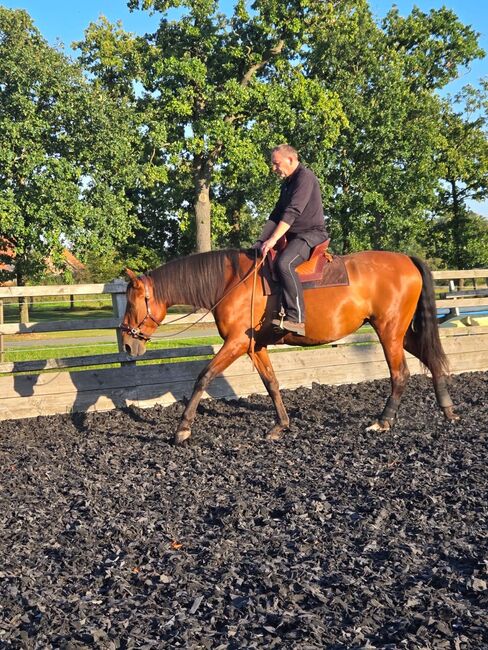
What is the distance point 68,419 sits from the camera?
7.24 metres

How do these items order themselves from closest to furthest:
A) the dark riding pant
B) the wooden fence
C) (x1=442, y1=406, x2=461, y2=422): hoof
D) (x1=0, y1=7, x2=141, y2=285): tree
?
the dark riding pant
(x1=442, y1=406, x2=461, y2=422): hoof
the wooden fence
(x1=0, y1=7, x2=141, y2=285): tree

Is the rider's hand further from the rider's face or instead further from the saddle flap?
the rider's face

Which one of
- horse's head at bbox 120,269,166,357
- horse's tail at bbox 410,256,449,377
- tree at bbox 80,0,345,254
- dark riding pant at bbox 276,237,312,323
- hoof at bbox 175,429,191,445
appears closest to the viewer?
hoof at bbox 175,429,191,445

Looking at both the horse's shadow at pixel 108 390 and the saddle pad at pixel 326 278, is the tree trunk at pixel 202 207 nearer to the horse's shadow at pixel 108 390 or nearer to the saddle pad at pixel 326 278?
the horse's shadow at pixel 108 390

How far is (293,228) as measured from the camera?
→ 21.1ft

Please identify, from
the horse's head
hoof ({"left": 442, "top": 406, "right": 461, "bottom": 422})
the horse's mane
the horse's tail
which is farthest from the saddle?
hoof ({"left": 442, "top": 406, "right": 461, "bottom": 422})

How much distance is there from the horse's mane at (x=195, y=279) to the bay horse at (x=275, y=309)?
0.04 feet

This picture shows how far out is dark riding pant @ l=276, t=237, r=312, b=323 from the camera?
20.8ft

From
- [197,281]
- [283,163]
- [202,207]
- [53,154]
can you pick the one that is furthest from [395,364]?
[202,207]

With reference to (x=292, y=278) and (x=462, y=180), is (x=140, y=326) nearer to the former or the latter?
(x=292, y=278)

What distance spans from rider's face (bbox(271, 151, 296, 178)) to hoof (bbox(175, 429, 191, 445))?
9.15 ft

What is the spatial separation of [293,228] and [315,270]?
0.52m

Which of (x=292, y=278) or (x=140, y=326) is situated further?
(x=140, y=326)

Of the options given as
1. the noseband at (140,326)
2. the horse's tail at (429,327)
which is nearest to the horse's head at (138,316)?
the noseband at (140,326)
